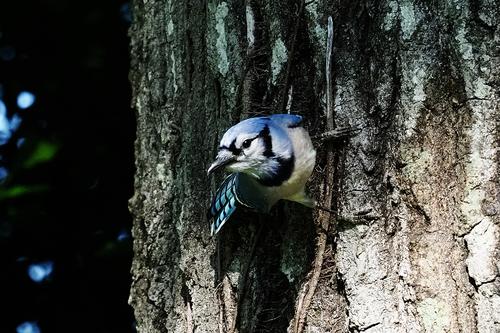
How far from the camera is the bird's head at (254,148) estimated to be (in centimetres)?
223

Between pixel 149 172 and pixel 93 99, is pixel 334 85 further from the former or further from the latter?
pixel 93 99

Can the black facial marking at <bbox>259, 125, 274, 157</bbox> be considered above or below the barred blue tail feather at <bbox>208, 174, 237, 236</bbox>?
above

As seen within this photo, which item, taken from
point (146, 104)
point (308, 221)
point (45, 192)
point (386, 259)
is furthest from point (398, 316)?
point (45, 192)

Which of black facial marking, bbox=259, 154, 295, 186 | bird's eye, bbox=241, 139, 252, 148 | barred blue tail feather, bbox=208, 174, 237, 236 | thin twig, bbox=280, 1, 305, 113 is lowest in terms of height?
barred blue tail feather, bbox=208, 174, 237, 236

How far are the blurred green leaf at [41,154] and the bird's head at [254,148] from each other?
1.18m

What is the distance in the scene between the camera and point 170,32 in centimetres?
264

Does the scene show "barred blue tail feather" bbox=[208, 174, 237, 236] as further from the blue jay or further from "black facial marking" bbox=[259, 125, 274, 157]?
"black facial marking" bbox=[259, 125, 274, 157]

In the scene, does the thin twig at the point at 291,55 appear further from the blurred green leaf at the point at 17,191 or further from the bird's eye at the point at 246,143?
the blurred green leaf at the point at 17,191

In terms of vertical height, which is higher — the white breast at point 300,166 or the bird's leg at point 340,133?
the bird's leg at point 340,133

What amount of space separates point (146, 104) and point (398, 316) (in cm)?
114

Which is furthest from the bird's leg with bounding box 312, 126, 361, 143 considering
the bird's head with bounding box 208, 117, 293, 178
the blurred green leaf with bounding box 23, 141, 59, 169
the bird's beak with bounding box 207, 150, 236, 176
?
the blurred green leaf with bounding box 23, 141, 59, 169

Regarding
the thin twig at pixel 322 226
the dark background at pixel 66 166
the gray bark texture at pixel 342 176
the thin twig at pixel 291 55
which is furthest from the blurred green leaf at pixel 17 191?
the thin twig at pixel 322 226

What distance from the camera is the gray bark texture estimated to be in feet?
6.65

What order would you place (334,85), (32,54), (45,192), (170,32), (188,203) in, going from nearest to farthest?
(334,85)
(188,203)
(170,32)
(45,192)
(32,54)
